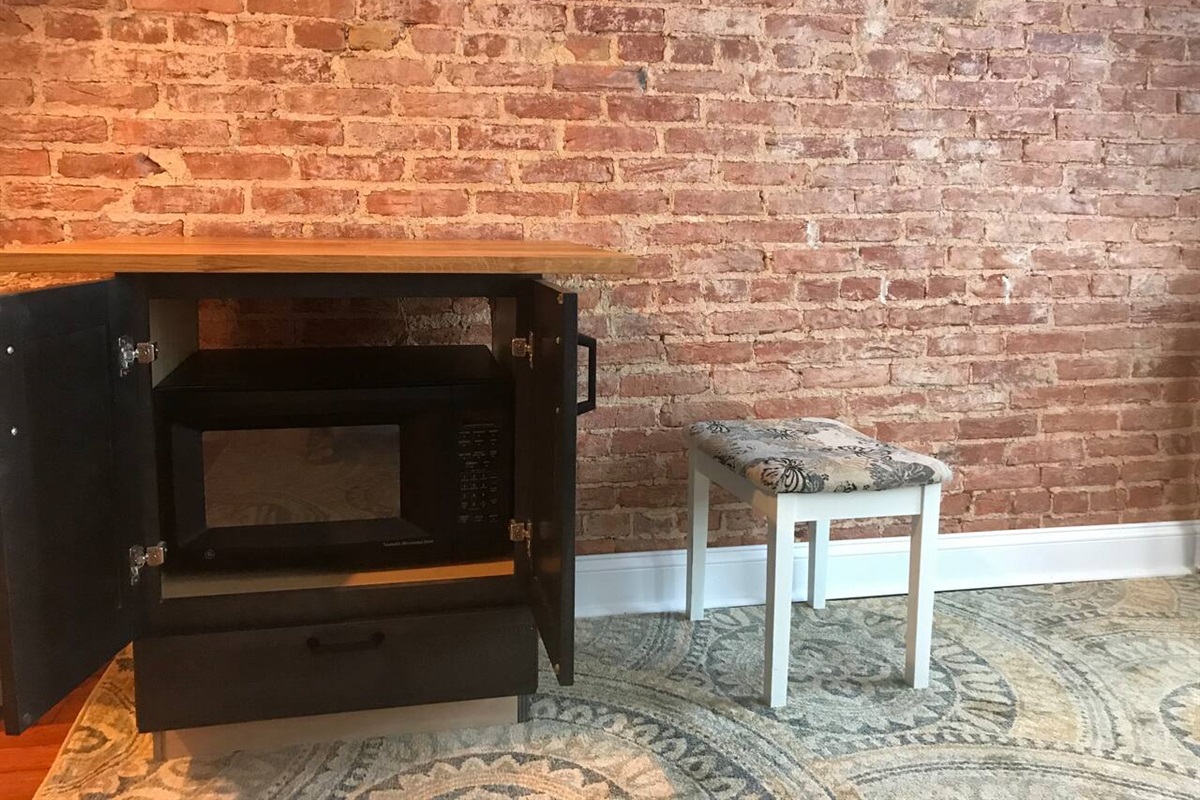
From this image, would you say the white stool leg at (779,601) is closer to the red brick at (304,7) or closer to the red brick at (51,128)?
the red brick at (304,7)

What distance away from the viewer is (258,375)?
1600 millimetres

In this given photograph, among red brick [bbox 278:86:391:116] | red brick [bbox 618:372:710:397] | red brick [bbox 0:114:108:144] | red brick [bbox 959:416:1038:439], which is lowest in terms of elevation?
red brick [bbox 959:416:1038:439]

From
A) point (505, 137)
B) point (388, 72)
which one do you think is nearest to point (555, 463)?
point (505, 137)

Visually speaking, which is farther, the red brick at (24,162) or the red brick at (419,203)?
the red brick at (419,203)

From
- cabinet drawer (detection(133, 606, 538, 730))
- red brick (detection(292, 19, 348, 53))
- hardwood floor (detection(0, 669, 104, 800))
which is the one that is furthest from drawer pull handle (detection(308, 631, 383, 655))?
red brick (detection(292, 19, 348, 53))

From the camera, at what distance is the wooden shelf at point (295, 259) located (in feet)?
4.32

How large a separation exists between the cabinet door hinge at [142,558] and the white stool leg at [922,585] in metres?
1.35

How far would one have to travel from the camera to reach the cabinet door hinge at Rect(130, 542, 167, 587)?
147cm

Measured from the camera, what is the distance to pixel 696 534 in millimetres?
2172

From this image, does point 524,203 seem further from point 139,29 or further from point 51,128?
point 51,128

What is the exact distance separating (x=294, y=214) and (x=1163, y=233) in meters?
2.12

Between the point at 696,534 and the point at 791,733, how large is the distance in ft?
1.78

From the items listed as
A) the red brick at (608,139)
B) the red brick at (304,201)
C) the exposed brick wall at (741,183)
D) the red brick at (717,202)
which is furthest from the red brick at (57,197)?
the red brick at (717,202)

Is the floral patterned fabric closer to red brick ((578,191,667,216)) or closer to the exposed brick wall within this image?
the exposed brick wall
